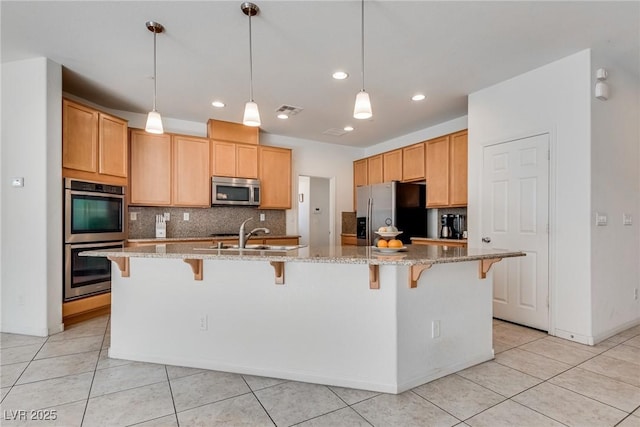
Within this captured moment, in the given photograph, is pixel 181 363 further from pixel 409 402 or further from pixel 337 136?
pixel 337 136

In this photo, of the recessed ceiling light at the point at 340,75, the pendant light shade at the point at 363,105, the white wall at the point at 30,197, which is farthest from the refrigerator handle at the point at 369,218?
the white wall at the point at 30,197

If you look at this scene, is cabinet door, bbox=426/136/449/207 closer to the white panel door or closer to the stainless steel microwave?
the white panel door

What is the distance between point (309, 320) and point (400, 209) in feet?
10.7

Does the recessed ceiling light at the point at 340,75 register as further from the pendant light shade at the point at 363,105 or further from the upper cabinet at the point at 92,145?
the upper cabinet at the point at 92,145

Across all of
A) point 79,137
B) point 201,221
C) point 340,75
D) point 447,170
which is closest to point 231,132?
point 201,221

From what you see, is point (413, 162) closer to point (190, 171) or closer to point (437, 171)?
point (437, 171)

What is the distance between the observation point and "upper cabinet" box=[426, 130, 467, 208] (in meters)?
4.42

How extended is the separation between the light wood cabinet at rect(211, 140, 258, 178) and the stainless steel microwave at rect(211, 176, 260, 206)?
0.31 feet

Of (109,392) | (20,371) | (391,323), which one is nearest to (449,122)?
(391,323)

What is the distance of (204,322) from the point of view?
246cm

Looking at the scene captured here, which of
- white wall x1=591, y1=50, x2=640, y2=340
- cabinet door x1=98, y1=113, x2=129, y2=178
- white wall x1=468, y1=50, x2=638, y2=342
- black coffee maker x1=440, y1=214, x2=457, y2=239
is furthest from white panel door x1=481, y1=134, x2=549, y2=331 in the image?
cabinet door x1=98, y1=113, x2=129, y2=178

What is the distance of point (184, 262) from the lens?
249 cm

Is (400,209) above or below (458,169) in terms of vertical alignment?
below

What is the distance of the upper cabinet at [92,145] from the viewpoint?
3385mm
